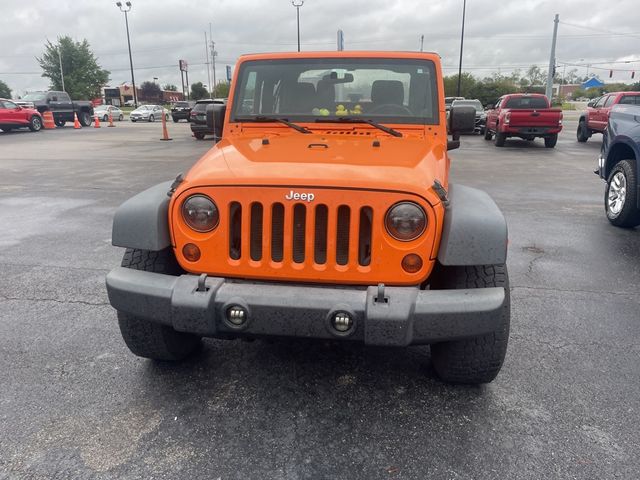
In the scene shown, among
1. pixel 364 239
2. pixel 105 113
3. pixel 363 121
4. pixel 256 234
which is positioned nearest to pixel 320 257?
pixel 364 239

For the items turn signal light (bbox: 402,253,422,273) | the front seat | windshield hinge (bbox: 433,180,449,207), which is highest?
the front seat

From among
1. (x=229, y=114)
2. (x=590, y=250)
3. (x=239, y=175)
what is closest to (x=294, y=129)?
(x=229, y=114)

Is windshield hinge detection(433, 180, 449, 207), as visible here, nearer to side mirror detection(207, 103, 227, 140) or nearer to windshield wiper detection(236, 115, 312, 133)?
windshield wiper detection(236, 115, 312, 133)

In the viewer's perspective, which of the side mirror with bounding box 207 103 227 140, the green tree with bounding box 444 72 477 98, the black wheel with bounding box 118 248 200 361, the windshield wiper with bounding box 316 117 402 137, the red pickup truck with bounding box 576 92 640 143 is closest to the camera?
the black wheel with bounding box 118 248 200 361

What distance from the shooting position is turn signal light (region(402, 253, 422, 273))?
256 cm

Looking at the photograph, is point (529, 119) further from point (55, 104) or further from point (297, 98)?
point (55, 104)

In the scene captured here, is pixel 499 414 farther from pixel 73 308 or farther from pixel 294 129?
pixel 73 308

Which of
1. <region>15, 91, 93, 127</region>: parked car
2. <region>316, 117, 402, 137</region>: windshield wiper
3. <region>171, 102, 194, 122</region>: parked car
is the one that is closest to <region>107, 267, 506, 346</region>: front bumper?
<region>316, 117, 402, 137</region>: windshield wiper

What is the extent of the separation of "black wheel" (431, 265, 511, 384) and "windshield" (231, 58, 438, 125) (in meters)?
1.57

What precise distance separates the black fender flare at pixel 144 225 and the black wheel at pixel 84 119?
31.9 metres

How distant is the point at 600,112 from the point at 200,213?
61.7ft

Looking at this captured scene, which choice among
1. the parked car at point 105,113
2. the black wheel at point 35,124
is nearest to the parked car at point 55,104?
the black wheel at point 35,124

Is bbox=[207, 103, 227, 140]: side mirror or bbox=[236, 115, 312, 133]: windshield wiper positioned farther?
bbox=[207, 103, 227, 140]: side mirror

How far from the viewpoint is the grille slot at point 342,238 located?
2576 mm
